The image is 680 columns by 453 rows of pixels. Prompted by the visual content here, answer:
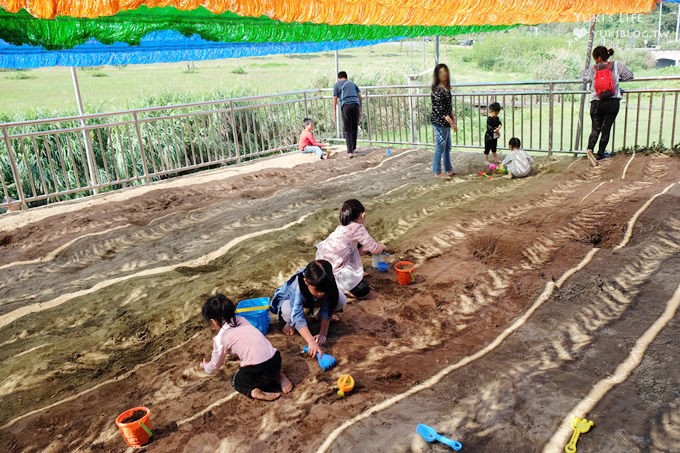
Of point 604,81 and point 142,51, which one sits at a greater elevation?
point 142,51

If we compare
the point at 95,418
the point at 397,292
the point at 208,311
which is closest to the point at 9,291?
the point at 95,418

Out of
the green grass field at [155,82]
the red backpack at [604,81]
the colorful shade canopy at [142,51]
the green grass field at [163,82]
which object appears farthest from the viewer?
the green grass field at [155,82]

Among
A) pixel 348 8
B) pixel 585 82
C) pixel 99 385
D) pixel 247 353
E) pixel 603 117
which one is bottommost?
pixel 99 385

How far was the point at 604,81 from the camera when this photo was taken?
7.92 meters

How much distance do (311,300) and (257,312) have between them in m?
0.49

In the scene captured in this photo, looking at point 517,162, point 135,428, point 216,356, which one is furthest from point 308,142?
point 135,428

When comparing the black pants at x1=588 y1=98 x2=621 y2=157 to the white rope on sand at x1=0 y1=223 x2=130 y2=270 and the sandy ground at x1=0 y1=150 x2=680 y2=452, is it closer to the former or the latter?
the sandy ground at x1=0 y1=150 x2=680 y2=452

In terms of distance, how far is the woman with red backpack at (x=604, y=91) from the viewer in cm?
791

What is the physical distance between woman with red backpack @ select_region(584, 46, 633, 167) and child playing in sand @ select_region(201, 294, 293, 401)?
7228 millimetres

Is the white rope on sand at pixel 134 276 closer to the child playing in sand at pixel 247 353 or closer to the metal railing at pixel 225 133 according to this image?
the child playing in sand at pixel 247 353

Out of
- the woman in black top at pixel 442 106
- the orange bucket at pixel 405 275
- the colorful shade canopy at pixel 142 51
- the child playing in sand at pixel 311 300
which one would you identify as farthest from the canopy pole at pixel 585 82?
the child playing in sand at pixel 311 300

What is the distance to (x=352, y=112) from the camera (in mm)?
11062

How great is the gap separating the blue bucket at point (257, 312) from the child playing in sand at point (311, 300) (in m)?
0.13

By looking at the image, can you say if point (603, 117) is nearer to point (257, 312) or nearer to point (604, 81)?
point (604, 81)
